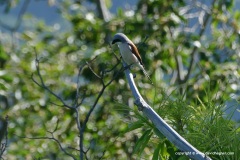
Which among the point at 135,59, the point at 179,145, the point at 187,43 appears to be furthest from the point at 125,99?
the point at 179,145

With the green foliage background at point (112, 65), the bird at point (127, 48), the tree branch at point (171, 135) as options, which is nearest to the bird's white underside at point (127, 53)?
the bird at point (127, 48)

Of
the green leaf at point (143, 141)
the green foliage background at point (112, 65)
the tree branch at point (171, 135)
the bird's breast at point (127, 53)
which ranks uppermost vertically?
the green foliage background at point (112, 65)

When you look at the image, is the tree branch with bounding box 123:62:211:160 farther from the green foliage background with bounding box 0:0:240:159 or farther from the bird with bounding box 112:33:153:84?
the green foliage background with bounding box 0:0:240:159

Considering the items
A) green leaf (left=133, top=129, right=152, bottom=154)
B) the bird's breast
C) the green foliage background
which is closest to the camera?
green leaf (left=133, top=129, right=152, bottom=154)

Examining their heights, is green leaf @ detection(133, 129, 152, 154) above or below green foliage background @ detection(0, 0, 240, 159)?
below

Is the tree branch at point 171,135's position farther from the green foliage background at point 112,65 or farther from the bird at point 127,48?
the green foliage background at point 112,65

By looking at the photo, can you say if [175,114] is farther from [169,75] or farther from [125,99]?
[169,75]

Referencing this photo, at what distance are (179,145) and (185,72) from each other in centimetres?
485

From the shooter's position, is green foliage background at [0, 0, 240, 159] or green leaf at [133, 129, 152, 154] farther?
green foliage background at [0, 0, 240, 159]

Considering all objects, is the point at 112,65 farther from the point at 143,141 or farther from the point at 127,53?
the point at 143,141

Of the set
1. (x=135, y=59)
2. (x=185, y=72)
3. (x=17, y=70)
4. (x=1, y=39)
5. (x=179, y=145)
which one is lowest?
(x=179, y=145)

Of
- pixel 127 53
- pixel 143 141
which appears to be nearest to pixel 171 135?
Answer: pixel 143 141

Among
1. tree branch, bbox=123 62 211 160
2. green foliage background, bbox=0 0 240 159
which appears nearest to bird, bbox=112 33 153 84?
tree branch, bbox=123 62 211 160

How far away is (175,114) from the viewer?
8.51 ft
